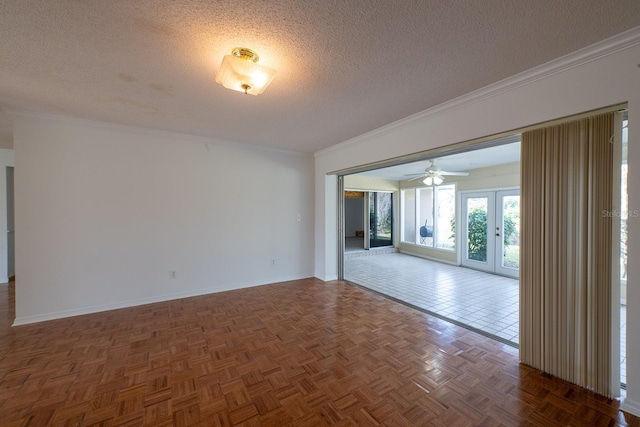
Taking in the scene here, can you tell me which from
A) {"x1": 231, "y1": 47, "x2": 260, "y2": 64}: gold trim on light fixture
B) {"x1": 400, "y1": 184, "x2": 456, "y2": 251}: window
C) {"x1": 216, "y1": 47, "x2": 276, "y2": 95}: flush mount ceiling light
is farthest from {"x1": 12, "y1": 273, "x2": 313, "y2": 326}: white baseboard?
{"x1": 400, "y1": 184, "x2": 456, "y2": 251}: window

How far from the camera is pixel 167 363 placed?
7.48 ft

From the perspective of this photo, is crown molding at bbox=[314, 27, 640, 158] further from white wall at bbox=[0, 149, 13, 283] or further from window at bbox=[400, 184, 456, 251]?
white wall at bbox=[0, 149, 13, 283]

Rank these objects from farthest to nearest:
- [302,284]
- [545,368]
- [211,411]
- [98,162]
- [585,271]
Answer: [302,284], [98,162], [545,368], [585,271], [211,411]

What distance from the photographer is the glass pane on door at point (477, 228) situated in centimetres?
596

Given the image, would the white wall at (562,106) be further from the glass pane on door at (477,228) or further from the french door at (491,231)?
the glass pane on door at (477,228)

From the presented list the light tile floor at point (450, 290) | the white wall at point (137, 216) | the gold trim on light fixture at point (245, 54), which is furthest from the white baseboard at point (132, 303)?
the gold trim on light fixture at point (245, 54)

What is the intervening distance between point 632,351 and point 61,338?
4912 mm

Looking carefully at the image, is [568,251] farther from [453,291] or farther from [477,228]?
[477,228]

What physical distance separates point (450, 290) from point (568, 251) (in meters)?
2.64

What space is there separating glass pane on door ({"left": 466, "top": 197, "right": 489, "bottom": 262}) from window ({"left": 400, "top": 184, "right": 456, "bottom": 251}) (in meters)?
0.47

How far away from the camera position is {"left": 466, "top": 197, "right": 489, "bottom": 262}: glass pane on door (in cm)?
596

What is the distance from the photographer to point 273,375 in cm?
211

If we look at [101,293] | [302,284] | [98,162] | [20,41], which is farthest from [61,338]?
[302,284]

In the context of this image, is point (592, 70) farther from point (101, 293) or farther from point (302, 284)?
point (101, 293)
